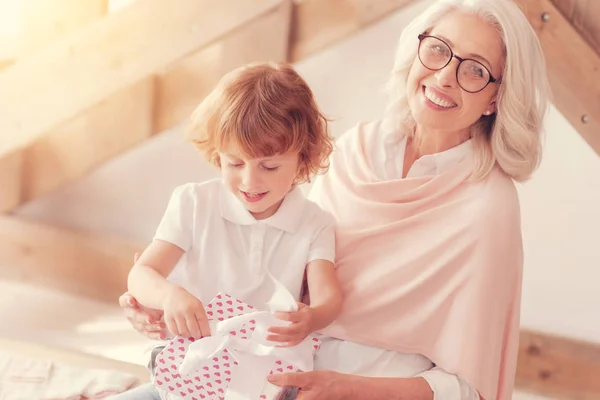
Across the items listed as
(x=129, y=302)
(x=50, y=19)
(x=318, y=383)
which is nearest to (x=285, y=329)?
(x=318, y=383)

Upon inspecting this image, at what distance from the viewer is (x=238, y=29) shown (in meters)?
3.02

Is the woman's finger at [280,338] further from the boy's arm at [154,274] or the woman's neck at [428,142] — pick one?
the woman's neck at [428,142]

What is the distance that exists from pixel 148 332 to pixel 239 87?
1.76 ft

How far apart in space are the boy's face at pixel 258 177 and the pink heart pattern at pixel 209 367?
0.20 meters

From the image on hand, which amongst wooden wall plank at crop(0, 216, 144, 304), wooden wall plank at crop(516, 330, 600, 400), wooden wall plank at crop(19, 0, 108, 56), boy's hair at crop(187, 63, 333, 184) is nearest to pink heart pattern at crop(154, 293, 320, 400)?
boy's hair at crop(187, 63, 333, 184)

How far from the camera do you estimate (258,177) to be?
1690 mm

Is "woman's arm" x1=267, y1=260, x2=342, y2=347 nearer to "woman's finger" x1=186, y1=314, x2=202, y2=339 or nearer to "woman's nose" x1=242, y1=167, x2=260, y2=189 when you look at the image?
"woman's finger" x1=186, y1=314, x2=202, y2=339

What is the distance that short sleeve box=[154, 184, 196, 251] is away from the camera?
178 centimetres

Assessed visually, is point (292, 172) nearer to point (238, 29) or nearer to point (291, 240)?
point (291, 240)

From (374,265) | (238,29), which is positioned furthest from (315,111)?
(238,29)

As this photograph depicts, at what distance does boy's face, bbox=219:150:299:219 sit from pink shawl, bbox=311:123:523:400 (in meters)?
0.29

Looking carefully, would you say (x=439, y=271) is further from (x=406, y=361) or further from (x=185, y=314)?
(x=185, y=314)

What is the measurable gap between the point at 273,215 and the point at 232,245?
0.34 ft

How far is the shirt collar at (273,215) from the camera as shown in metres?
1.79
